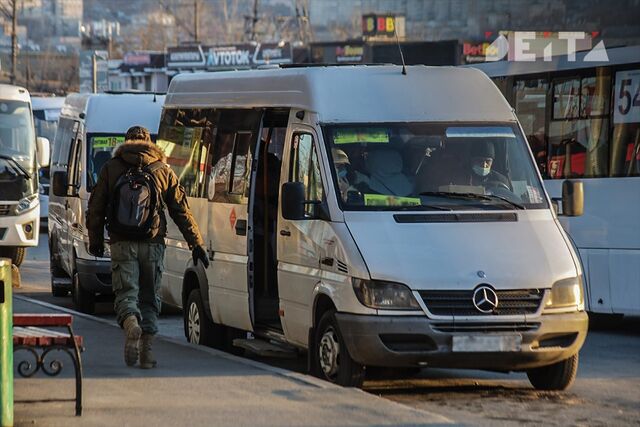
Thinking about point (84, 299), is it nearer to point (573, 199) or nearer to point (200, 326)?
point (200, 326)

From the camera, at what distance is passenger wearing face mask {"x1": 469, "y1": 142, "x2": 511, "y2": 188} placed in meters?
11.4

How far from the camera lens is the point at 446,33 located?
336 ft

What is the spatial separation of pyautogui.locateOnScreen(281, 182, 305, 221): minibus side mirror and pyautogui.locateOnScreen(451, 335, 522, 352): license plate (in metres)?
1.59

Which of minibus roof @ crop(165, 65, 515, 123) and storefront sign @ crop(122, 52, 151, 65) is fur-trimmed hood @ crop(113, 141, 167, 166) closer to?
minibus roof @ crop(165, 65, 515, 123)

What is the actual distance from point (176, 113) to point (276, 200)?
8.31 feet

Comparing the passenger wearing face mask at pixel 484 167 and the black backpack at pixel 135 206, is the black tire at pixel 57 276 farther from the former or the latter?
the passenger wearing face mask at pixel 484 167

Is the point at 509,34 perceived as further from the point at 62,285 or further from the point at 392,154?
the point at 392,154

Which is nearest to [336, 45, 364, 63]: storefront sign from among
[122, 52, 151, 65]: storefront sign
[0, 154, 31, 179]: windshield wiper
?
[122, 52, 151, 65]: storefront sign

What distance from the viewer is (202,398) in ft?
31.7

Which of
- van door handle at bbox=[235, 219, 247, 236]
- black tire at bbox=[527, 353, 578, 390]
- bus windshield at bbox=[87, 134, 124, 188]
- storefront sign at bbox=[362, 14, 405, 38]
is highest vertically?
storefront sign at bbox=[362, 14, 405, 38]

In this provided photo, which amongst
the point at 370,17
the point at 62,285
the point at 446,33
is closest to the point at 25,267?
the point at 62,285

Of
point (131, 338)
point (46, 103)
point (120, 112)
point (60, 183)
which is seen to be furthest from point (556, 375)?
point (46, 103)

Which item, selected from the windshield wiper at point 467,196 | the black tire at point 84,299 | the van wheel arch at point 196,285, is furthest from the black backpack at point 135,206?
the black tire at point 84,299

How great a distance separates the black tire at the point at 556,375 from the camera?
1101 cm
